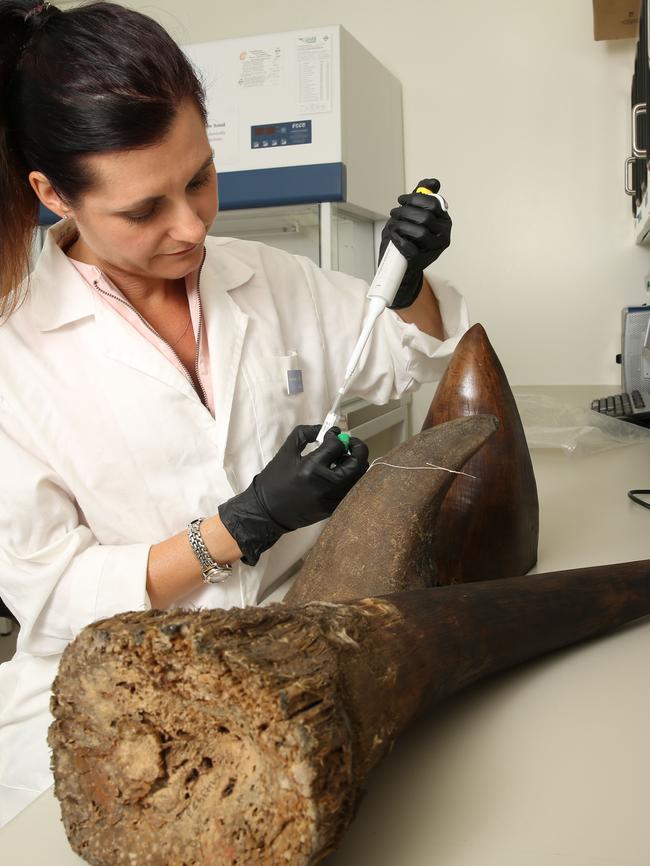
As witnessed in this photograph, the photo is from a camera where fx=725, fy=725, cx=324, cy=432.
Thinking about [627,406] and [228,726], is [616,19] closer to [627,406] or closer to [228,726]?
[627,406]

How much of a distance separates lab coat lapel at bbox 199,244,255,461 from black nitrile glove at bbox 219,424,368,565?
6.5 inches

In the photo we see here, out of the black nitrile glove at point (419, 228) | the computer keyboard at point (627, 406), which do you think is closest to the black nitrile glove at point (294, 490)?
the black nitrile glove at point (419, 228)

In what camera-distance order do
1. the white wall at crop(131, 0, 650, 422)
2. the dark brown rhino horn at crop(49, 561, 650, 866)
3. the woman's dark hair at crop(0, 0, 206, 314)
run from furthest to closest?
1. the white wall at crop(131, 0, 650, 422)
2. the woman's dark hair at crop(0, 0, 206, 314)
3. the dark brown rhino horn at crop(49, 561, 650, 866)

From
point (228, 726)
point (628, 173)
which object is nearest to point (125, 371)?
point (228, 726)

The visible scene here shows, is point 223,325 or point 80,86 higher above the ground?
point 80,86

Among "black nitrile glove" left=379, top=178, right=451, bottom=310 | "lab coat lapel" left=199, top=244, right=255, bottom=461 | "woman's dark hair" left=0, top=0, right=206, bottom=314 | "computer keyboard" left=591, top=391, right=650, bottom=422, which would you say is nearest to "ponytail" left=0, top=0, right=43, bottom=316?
"woman's dark hair" left=0, top=0, right=206, bottom=314

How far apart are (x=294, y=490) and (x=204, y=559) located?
0.21 metres

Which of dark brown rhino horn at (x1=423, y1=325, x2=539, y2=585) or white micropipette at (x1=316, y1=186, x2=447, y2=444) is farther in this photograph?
white micropipette at (x1=316, y1=186, x2=447, y2=444)

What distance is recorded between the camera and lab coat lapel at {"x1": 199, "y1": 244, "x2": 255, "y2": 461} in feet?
4.27

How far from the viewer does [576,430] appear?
1.95 metres

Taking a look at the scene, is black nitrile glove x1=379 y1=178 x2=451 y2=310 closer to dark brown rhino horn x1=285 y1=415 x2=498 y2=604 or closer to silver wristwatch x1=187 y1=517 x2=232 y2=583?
dark brown rhino horn x1=285 y1=415 x2=498 y2=604

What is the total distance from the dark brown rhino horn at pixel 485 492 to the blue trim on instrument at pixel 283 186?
1.92m

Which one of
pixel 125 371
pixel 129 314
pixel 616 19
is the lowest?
pixel 125 371

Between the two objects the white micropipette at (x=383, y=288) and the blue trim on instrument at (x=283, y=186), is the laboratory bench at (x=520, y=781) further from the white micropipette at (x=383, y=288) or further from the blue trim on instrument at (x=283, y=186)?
the blue trim on instrument at (x=283, y=186)
